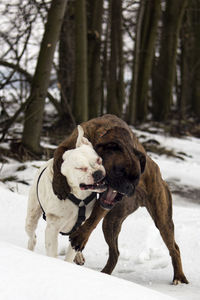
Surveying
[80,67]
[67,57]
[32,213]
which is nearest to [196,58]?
[67,57]

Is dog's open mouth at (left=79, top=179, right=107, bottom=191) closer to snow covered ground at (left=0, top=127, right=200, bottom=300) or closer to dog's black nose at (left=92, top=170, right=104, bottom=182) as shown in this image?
dog's black nose at (left=92, top=170, right=104, bottom=182)

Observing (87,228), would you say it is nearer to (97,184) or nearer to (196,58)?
(97,184)

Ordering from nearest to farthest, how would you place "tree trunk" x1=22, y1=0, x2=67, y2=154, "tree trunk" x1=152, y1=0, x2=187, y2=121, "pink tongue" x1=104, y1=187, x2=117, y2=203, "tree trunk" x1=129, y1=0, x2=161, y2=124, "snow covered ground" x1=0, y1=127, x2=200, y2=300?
"snow covered ground" x1=0, y1=127, x2=200, y2=300 < "pink tongue" x1=104, y1=187, x2=117, y2=203 < "tree trunk" x1=22, y1=0, x2=67, y2=154 < "tree trunk" x1=129, y1=0, x2=161, y2=124 < "tree trunk" x1=152, y1=0, x2=187, y2=121

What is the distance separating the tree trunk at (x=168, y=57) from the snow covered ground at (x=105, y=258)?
470 centimetres

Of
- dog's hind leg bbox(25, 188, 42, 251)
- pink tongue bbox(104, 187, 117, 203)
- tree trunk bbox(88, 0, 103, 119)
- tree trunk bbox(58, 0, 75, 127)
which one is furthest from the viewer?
tree trunk bbox(88, 0, 103, 119)

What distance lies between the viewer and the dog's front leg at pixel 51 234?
11.9 feet

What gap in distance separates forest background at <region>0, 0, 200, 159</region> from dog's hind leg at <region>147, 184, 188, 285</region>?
16.7ft

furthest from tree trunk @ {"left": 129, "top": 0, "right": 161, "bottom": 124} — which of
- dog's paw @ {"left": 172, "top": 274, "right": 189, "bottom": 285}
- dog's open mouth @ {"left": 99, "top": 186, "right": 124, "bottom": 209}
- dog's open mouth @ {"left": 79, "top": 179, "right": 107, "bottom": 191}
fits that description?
dog's open mouth @ {"left": 79, "top": 179, "right": 107, "bottom": 191}

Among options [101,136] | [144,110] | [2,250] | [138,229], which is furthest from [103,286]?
[144,110]

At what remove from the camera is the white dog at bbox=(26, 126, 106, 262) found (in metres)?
3.17

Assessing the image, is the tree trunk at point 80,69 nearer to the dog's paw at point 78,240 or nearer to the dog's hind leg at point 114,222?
the dog's hind leg at point 114,222

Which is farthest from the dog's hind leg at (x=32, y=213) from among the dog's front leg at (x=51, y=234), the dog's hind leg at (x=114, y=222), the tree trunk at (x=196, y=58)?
the tree trunk at (x=196, y=58)

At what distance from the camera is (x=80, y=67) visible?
1060cm

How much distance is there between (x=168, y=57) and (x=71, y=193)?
13578 millimetres
